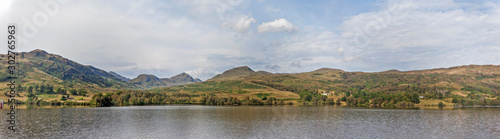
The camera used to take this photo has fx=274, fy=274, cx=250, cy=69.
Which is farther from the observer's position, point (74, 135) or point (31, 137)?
point (74, 135)

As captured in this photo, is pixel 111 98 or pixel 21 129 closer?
pixel 21 129

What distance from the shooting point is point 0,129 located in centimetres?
5644

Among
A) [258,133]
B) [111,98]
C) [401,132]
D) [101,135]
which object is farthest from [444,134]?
[111,98]

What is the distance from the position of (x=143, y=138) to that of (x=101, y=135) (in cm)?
904

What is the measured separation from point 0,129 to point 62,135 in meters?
16.8

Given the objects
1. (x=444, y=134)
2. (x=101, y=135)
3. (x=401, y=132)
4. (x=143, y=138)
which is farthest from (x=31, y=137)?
(x=444, y=134)

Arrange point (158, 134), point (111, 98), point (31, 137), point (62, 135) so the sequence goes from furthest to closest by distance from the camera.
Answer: point (111, 98), point (158, 134), point (62, 135), point (31, 137)

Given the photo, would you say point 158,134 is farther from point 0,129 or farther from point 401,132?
point 401,132

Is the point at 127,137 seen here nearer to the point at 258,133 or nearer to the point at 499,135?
the point at 258,133

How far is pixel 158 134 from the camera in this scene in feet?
183

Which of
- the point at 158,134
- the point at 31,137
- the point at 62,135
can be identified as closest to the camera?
the point at 31,137

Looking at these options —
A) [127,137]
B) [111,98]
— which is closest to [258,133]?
[127,137]

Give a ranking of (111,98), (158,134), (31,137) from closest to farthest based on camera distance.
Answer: (31,137) → (158,134) → (111,98)

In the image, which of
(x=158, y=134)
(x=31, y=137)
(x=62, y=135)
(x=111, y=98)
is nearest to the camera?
(x=31, y=137)
